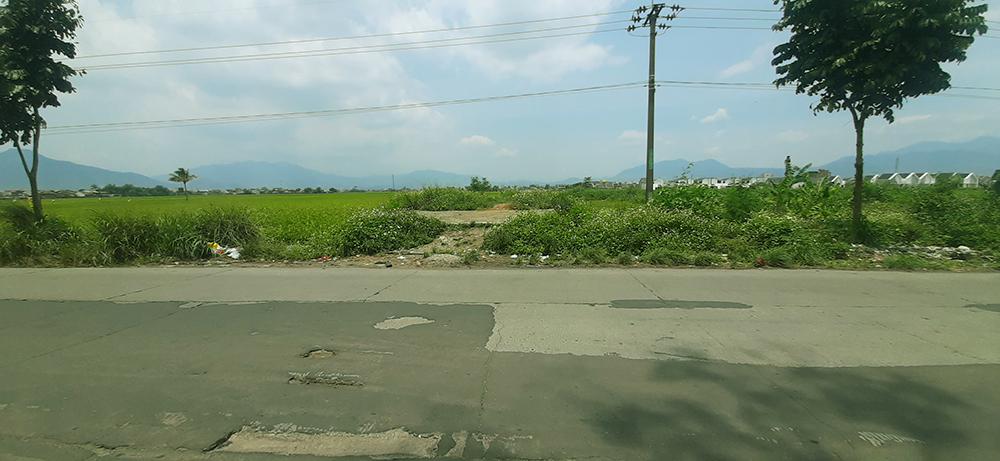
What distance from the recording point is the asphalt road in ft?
8.25

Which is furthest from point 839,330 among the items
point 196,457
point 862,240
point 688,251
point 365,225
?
point 365,225

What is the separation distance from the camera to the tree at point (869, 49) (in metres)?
7.46

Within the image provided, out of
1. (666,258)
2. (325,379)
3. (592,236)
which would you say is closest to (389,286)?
(325,379)

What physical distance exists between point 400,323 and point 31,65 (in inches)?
478

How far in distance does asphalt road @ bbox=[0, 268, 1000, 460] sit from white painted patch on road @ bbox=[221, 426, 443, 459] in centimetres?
1

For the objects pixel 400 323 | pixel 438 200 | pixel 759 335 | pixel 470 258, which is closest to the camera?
pixel 759 335

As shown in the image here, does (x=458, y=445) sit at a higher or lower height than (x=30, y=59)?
lower

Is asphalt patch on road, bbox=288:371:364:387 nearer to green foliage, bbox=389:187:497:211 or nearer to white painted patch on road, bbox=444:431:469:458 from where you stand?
white painted patch on road, bbox=444:431:469:458

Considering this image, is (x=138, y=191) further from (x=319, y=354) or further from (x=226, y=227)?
(x=319, y=354)

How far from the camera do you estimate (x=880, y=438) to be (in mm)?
2502

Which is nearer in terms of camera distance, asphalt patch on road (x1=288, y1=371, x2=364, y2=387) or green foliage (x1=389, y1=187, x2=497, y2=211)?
asphalt patch on road (x1=288, y1=371, x2=364, y2=387)

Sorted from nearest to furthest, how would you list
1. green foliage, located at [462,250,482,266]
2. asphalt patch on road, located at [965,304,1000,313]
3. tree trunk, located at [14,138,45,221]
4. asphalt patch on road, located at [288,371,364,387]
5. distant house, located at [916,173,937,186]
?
1. asphalt patch on road, located at [288,371,364,387]
2. asphalt patch on road, located at [965,304,1000,313]
3. green foliage, located at [462,250,482,266]
4. tree trunk, located at [14,138,45,221]
5. distant house, located at [916,173,937,186]

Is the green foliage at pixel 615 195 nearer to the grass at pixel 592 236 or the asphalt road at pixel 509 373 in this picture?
the grass at pixel 592 236

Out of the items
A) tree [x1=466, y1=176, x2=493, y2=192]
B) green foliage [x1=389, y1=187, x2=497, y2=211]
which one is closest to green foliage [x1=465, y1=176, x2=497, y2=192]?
tree [x1=466, y1=176, x2=493, y2=192]
